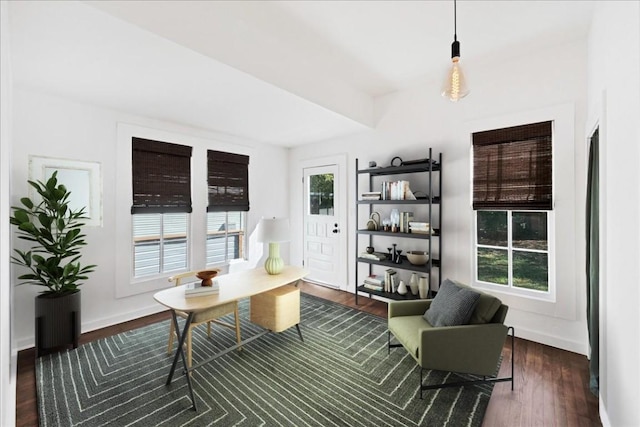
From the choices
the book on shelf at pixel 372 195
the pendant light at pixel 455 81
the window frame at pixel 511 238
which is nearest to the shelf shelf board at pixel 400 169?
the book on shelf at pixel 372 195

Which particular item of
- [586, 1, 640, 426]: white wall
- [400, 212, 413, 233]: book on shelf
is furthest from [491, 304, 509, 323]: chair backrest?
[400, 212, 413, 233]: book on shelf

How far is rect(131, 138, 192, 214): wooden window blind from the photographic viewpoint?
11.3ft

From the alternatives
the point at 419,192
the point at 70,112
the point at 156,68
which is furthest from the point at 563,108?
the point at 70,112

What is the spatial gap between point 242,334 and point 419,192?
2.69m

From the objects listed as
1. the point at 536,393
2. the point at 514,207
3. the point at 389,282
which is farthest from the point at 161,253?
the point at 514,207

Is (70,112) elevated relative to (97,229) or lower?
elevated

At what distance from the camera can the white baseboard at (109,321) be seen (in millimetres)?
2686

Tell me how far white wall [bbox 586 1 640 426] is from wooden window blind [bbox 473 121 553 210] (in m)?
0.91

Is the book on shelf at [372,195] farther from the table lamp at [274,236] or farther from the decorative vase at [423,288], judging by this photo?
the table lamp at [274,236]

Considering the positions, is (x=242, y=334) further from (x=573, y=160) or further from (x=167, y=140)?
(x=573, y=160)

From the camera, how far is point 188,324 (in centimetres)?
214

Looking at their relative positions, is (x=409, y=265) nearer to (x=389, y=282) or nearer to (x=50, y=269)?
(x=389, y=282)

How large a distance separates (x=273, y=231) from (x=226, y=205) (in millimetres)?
1847

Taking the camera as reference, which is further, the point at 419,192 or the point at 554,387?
the point at 419,192
